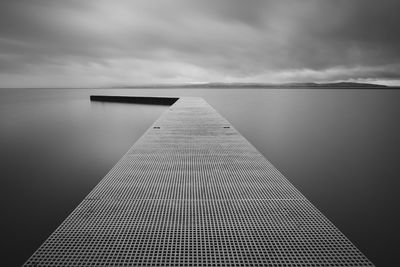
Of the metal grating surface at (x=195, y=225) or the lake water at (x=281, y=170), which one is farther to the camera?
the lake water at (x=281, y=170)

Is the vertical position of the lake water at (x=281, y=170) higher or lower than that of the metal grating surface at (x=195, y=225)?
lower

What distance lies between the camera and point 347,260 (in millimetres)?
2055

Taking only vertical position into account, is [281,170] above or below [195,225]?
below

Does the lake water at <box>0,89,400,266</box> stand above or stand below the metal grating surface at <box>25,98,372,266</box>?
below

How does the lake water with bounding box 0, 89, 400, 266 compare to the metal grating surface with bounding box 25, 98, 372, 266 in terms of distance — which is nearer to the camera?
the metal grating surface with bounding box 25, 98, 372, 266

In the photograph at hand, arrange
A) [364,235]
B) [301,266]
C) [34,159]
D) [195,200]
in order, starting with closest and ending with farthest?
1. [301,266]
2. [195,200]
3. [364,235]
4. [34,159]

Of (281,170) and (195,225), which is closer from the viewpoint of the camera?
(195,225)

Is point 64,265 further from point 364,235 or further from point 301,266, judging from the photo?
point 364,235

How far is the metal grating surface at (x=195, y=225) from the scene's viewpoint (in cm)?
204

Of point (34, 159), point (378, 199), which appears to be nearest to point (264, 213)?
point (378, 199)

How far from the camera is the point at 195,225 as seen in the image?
2539mm

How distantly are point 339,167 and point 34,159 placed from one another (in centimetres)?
1070

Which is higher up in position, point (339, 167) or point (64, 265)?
point (64, 265)

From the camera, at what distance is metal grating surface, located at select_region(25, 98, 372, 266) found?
6.70 ft
